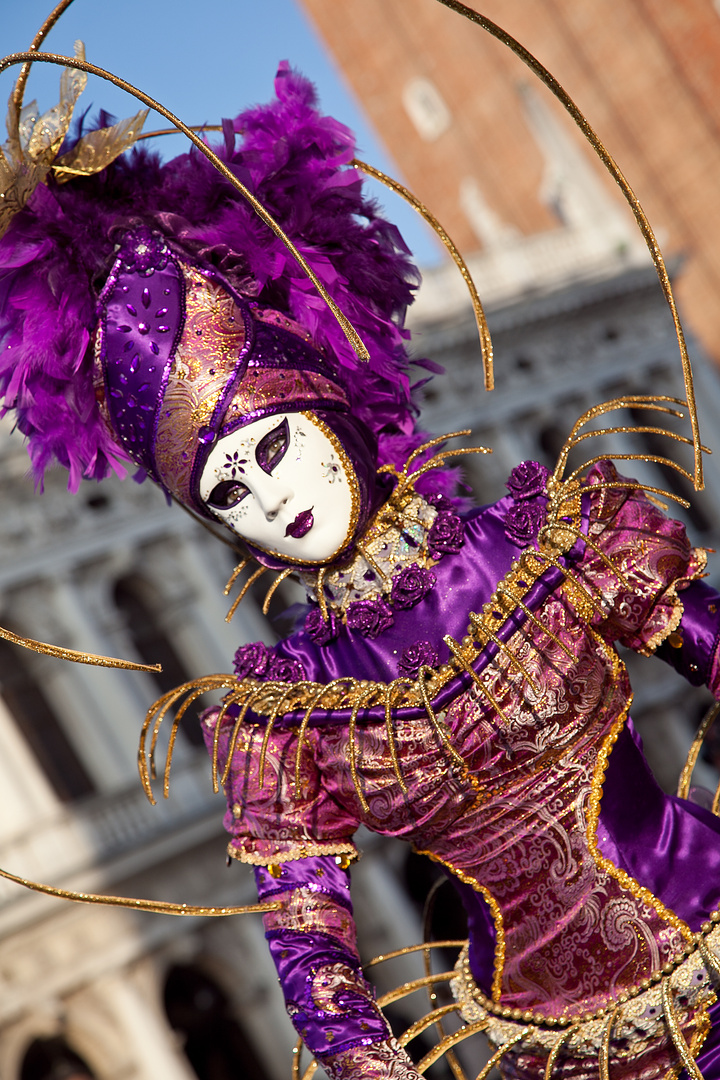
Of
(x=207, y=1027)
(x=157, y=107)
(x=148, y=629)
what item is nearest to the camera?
(x=157, y=107)

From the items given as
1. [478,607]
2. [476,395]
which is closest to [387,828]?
[478,607]

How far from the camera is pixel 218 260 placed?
2383 millimetres

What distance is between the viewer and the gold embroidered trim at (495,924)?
2295 millimetres

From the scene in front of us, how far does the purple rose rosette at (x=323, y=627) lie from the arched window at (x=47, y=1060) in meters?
9.15

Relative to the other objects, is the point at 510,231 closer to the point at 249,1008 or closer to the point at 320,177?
the point at 249,1008

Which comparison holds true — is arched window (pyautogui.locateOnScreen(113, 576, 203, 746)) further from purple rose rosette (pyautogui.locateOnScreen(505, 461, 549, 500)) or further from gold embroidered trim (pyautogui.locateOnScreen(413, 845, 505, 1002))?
purple rose rosette (pyautogui.locateOnScreen(505, 461, 549, 500))

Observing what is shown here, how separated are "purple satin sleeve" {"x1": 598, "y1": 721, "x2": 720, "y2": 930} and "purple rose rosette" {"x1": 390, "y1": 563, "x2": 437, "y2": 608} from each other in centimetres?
44

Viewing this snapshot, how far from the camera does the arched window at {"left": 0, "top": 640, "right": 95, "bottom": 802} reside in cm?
1136

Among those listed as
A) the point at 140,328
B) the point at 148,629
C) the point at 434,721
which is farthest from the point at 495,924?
the point at 148,629

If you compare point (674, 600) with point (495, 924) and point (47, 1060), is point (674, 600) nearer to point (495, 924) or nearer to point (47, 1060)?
point (495, 924)

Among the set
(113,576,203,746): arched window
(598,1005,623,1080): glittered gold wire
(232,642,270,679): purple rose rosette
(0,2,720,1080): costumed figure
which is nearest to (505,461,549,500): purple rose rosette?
(0,2,720,1080): costumed figure

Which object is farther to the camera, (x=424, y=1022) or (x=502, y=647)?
(x=424, y=1022)

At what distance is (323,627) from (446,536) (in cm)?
30

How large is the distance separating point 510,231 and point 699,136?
5068 mm
